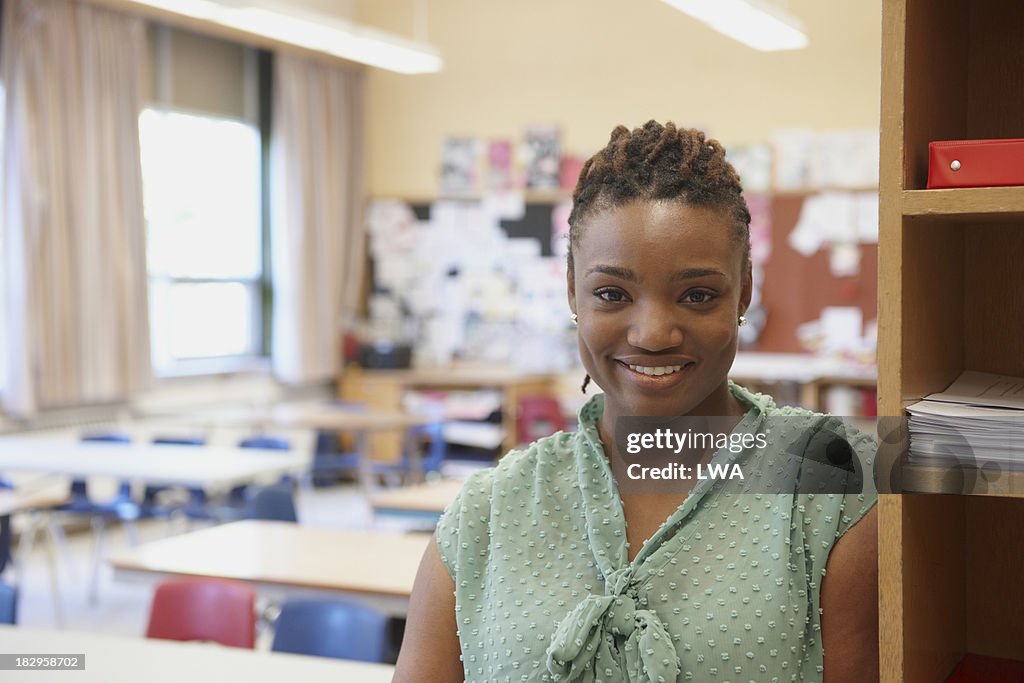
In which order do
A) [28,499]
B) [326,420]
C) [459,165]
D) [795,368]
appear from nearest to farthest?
1. [28,499]
2. [326,420]
3. [795,368]
4. [459,165]

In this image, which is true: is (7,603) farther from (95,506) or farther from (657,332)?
(95,506)

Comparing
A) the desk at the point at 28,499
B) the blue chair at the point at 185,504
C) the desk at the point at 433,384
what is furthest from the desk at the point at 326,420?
the desk at the point at 28,499

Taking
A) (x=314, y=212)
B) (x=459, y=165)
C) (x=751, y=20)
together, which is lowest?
(x=314, y=212)

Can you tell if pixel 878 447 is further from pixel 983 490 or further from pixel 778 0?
pixel 778 0

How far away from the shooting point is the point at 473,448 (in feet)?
28.8

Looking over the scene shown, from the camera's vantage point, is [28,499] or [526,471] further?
[28,499]

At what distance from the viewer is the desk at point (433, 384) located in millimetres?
9023

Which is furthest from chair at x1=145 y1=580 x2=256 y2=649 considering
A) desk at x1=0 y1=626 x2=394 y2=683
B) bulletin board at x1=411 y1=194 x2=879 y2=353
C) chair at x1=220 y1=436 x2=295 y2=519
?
bulletin board at x1=411 y1=194 x2=879 y2=353

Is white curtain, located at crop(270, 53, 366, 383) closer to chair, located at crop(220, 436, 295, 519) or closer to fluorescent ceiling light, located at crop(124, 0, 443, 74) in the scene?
fluorescent ceiling light, located at crop(124, 0, 443, 74)

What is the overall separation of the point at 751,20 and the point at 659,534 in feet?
20.1

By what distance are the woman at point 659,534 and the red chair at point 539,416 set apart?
268 inches

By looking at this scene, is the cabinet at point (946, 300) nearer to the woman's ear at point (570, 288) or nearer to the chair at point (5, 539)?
the woman's ear at point (570, 288)

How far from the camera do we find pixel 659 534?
4.57 ft

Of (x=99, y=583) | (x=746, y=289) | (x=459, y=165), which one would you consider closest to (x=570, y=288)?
(x=746, y=289)
